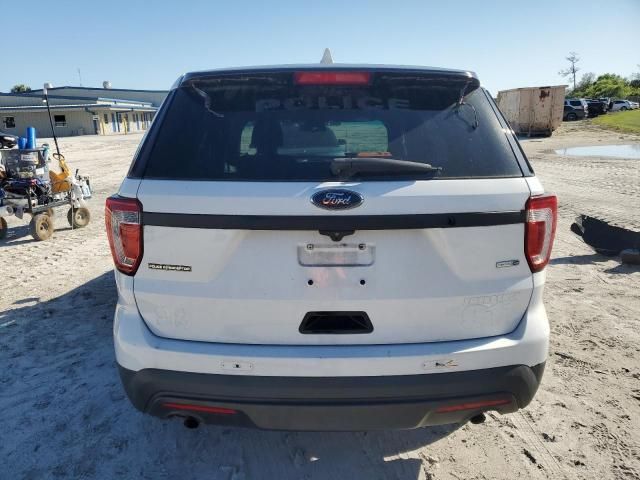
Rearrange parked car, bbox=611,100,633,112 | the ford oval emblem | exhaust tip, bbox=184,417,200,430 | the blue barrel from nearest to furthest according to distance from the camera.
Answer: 1. the ford oval emblem
2. exhaust tip, bbox=184,417,200,430
3. the blue barrel
4. parked car, bbox=611,100,633,112

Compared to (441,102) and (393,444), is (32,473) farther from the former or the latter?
(441,102)

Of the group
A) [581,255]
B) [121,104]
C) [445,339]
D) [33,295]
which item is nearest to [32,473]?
[445,339]

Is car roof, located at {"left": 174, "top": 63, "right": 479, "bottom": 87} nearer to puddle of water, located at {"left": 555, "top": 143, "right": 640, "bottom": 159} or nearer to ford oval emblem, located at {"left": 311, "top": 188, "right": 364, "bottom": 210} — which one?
ford oval emblem, located at {"left": 311, "top": 188, "right": 364, "bottom": 210}

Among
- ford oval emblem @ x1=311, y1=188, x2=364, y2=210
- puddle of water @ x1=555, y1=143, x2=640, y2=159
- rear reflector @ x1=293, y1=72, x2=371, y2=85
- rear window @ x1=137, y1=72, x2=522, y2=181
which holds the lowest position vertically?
puddle of water @ x1=555, y1=143, x2=640, y2=159

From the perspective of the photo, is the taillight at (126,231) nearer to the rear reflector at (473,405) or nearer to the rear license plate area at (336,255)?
the rear license plate area at (336,255)

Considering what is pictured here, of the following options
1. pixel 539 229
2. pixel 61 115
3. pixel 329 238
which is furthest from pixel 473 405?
pixel 61 115

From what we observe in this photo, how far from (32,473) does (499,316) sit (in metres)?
2.52

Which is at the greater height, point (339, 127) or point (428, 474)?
point (339, 127)

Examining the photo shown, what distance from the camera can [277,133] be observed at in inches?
87.0

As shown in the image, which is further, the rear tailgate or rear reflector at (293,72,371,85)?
rear reflector at (293,72,371,85)

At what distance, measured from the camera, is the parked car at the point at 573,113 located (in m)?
43.2

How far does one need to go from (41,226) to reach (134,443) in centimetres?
590

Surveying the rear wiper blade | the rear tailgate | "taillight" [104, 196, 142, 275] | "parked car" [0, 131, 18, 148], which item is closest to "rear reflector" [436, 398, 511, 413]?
the rear tailgate

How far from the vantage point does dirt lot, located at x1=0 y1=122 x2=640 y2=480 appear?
260 centimetres
